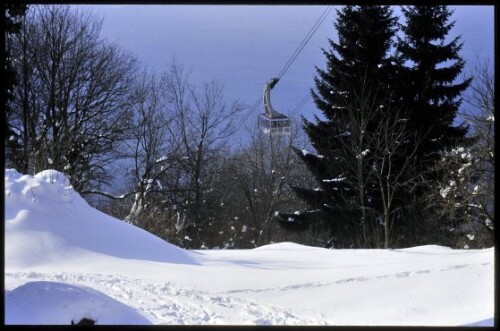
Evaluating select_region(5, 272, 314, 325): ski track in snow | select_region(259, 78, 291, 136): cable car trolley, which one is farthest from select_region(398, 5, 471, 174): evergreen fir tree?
select_region(5, 272, 314, 325): ski track in snow

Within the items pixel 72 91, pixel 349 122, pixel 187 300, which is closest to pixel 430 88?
pixel 349 122

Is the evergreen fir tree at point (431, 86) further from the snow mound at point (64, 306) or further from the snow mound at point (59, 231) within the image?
the snow mound at point (64, 306)

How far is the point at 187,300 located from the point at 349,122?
33.4 ft

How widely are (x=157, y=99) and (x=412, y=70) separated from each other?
680 centimetres

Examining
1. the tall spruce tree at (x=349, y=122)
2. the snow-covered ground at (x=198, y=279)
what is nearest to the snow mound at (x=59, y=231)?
the snow-covered ground at (x=198, y=279)

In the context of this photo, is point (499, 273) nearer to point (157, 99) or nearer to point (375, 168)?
point (375, 168)

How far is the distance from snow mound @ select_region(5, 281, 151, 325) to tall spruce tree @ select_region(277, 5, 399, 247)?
9.45 meters

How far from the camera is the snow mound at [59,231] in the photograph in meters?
5.91

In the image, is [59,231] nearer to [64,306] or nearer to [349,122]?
[64,306]

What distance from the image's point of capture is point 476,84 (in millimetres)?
12461

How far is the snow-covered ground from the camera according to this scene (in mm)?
3662

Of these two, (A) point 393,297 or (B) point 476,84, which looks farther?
(B) point 476,84

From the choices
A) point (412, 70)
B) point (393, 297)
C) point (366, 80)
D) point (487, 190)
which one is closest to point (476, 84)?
point (412, 70)

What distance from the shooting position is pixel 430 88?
43.4ft
